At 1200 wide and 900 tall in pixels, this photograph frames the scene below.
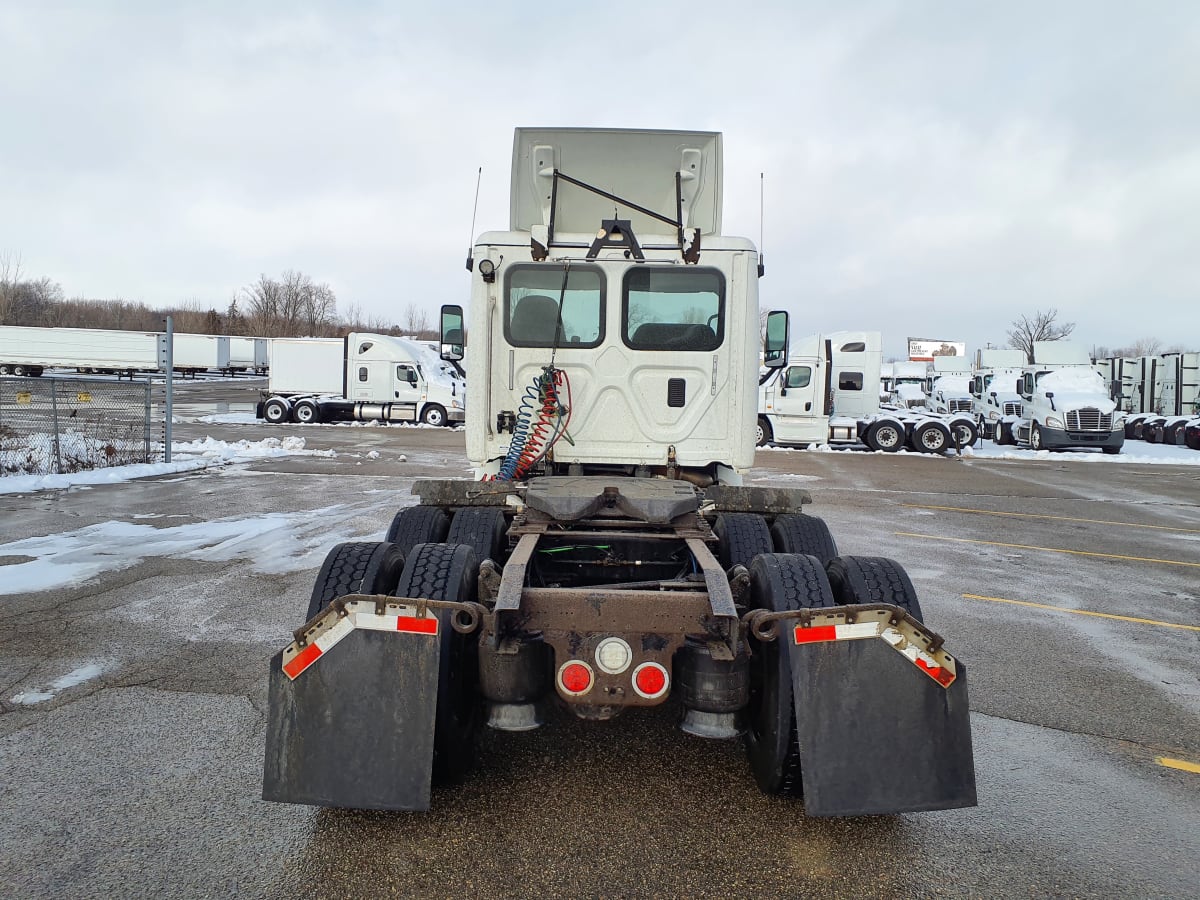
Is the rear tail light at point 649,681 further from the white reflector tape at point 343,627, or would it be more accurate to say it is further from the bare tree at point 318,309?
the bare tree at point 318,309

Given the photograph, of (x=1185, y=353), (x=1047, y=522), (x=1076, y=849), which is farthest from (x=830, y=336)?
(x=1076, y=849)

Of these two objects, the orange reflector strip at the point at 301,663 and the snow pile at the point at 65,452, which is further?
the snow pile at the point at 65,452

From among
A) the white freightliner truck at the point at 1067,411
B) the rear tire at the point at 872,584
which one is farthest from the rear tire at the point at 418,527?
the white freightliner truck at the point at 1067,411

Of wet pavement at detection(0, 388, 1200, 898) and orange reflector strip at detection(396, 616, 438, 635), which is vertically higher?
orange reflector strip at detection(396, 616, 438, 635)

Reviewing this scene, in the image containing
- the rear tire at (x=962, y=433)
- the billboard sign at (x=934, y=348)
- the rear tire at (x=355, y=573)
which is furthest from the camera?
the billboard sign at (x=934, y=348)

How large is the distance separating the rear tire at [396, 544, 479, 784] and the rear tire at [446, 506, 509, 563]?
82 cm

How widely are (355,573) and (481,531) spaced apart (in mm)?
1076

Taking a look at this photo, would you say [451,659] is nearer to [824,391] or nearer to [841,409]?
[824,391]

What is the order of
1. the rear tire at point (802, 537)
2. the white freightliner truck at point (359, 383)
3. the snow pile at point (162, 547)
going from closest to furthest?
the rear tire at point (802, 537)
the snow pile at point (162, 547)
the white freightliner truck at point (359, 383)

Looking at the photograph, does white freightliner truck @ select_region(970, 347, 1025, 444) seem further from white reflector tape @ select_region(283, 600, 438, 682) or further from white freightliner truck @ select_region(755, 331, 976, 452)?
white reflector tape @ select_region(283, 600, 438, 682)

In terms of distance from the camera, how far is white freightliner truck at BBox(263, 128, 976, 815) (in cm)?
270

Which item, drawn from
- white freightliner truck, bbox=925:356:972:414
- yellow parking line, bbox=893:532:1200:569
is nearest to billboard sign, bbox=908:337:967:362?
white freightliner truck, bbox=925:356:972:414

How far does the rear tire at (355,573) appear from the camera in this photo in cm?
335

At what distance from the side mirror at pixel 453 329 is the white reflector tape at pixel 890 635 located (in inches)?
150
